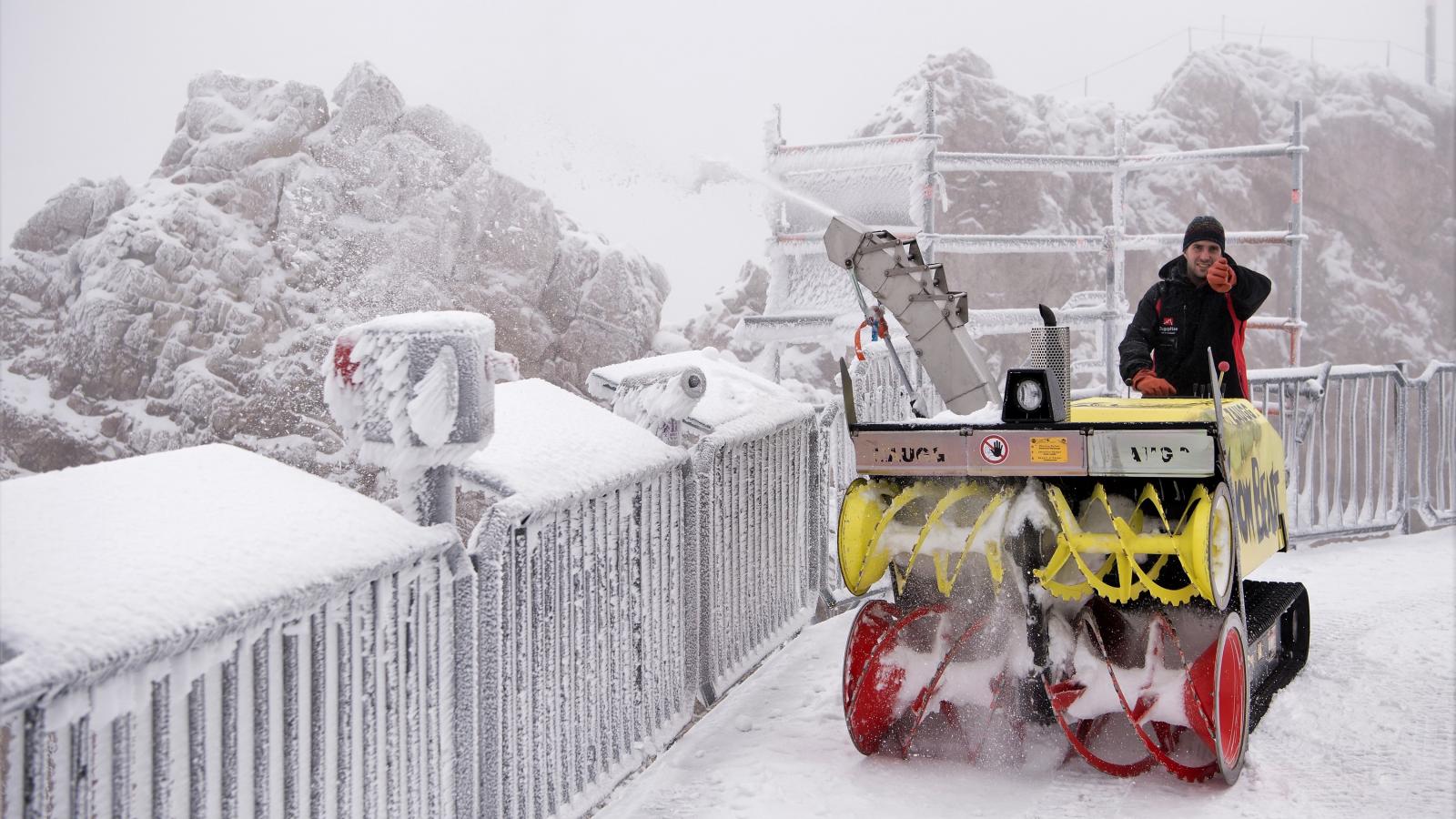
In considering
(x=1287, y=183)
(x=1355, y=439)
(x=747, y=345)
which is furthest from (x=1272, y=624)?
(x=1287, y=183)

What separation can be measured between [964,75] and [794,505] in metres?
26.0

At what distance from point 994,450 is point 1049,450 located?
6.6 inches

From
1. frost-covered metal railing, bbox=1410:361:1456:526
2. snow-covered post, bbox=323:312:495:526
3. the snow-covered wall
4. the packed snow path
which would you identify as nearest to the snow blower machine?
the packed snow path

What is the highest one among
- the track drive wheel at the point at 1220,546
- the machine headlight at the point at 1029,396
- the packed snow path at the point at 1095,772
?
the machine headlight at the point at 1029,396

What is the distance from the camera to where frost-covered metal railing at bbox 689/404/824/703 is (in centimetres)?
434

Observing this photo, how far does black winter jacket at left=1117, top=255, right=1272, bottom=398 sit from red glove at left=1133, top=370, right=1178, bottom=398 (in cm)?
17

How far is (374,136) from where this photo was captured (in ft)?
96.0

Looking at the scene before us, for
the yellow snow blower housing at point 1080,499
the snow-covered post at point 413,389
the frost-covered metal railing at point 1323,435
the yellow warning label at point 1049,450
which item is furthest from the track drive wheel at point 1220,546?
the frost-covered metal railing at point 1323,435

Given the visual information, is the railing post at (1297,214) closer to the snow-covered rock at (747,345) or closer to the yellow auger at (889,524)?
the yellow auger at (889,524)

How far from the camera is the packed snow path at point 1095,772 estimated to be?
349 centimetres

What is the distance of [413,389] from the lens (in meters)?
2.63

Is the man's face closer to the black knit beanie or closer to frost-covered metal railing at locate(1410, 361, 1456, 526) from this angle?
the black knit beanie

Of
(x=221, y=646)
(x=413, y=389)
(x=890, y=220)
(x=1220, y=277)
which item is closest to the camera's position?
(x=221, y=646)

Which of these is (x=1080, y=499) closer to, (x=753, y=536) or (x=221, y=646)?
(x=753, y=536)
